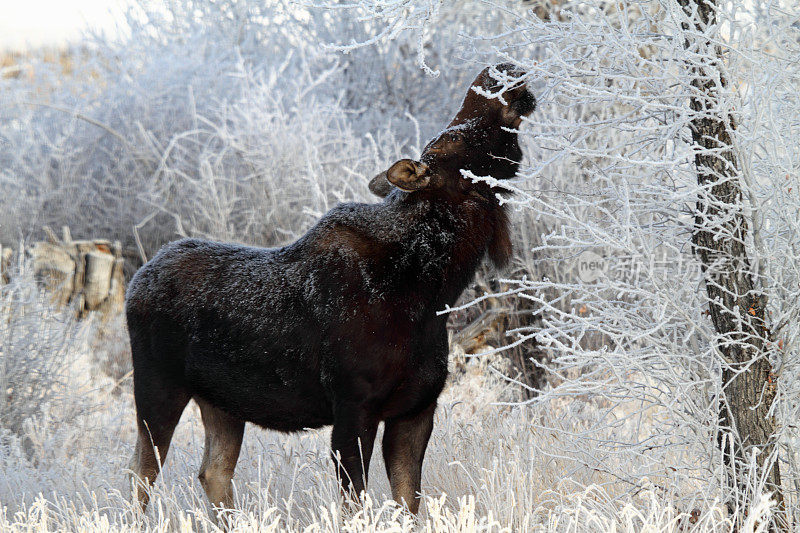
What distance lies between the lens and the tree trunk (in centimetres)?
320

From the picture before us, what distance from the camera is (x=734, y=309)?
319cm

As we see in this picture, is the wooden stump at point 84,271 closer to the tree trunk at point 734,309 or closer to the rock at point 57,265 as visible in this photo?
the rock at point 57,265

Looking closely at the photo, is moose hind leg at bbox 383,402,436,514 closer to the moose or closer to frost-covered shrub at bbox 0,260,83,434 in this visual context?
the moose

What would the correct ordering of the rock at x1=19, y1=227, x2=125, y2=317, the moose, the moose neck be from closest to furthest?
the moose
the moose neck
the rock at x1=19, y1=227, x2=125, y2=317

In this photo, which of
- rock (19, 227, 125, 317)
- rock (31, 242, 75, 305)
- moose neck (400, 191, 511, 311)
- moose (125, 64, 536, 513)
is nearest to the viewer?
moose (125, 64, 536, 513)

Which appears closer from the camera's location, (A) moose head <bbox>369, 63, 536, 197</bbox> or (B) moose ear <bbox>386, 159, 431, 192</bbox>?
(B) moose ear <bbox>386, 159, 431, 192</bbox>

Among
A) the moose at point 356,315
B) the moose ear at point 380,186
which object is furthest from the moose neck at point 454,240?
the moose ear at point 380,186

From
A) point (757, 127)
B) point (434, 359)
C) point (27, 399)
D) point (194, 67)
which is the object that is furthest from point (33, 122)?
point (757, 127)

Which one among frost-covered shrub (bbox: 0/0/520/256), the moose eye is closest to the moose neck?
the moose eye

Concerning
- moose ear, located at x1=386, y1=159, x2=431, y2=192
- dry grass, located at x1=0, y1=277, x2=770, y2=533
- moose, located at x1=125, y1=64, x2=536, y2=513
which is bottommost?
dry grass, located at x1=0, y1=277, x2=770, y2=533

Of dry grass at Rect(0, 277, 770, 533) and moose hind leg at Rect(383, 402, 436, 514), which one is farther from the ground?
moose hind leg at Rect(383, 402, 436, 514)

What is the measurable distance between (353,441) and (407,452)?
→ 1.07ft

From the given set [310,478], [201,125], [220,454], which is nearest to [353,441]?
[220,454]

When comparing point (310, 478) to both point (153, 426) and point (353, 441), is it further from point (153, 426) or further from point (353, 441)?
point (353, 441)
